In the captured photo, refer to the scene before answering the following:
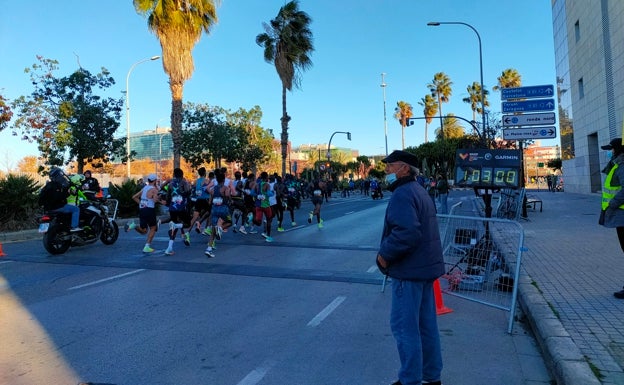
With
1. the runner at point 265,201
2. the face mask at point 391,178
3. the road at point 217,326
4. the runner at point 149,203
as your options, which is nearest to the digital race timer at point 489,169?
the road at point 217,326

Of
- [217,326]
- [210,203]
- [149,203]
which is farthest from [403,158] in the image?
[210,203]

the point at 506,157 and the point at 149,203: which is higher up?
the point at 506,157

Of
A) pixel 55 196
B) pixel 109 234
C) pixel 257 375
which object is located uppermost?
pixel 55 196

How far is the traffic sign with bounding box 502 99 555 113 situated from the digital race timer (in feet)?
6.70

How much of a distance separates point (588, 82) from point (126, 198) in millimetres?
29442

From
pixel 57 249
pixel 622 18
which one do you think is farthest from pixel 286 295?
pixel 622 18

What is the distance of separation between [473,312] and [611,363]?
86.5 inches

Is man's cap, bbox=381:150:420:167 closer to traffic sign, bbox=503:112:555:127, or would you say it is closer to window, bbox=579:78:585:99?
traffic sign, bbox=503:112:555:127

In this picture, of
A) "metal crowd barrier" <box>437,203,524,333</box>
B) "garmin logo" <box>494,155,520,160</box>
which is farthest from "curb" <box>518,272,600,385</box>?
"garmin logo" <box>494,155,520,160</box>

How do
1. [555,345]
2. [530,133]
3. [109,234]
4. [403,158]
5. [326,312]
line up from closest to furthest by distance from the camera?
1. [403,158]
2. [555,345]
3. [326,312]
4. [530,133]
5. [109,234]

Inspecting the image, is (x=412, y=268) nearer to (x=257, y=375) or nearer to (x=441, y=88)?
(x=257, y=375)

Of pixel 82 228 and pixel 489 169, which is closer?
pixel 489 169

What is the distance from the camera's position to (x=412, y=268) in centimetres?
338

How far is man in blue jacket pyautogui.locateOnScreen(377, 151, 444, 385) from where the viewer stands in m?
3.34
